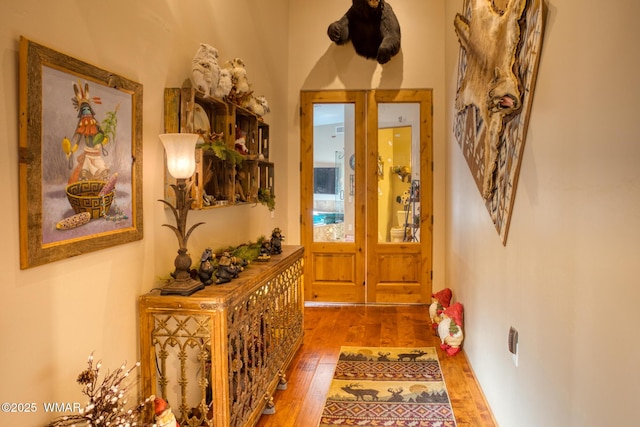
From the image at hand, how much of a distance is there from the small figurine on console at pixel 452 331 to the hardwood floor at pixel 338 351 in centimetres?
6

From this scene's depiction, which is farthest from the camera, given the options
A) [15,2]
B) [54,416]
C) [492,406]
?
[492,406]

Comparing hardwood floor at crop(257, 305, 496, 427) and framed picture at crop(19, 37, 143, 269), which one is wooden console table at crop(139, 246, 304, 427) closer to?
hardwood floor at crop(257, 305, 496, 427)

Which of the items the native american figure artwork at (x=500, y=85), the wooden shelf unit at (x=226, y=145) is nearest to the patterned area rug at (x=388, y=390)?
the native american figure artwork at (x=500, y=85)

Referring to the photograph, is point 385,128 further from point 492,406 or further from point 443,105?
point 492,406

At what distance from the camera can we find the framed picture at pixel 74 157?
55.9 inches

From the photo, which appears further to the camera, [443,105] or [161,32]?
[443,105]

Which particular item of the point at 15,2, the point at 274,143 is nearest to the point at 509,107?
the point at 15,2

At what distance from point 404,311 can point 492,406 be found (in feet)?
7.67

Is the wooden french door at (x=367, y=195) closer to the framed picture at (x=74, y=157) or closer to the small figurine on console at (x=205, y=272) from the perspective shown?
the small figurine on console at (x=205, y=272)

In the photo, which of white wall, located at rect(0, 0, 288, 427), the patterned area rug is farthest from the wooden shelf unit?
the patterned area rug

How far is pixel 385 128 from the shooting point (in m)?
5.29

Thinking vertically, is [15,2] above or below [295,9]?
below

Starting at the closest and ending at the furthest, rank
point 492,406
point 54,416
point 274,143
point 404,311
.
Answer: point 54,416 → point 492,406 → point 274,143 → point 404,311

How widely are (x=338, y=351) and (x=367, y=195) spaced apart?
2.02m
